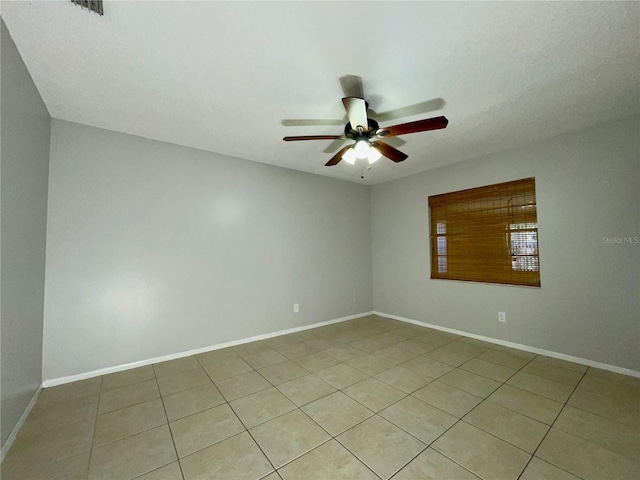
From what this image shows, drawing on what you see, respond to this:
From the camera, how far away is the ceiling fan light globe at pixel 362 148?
91.5 inches

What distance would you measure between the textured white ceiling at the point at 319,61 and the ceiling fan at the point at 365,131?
0.88ft

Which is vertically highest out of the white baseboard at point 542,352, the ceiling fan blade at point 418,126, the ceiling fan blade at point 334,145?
the ceiling fan blade at point 334,145

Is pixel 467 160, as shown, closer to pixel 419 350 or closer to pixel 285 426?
pixel 419 350

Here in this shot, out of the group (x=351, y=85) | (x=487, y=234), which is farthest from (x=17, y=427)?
(x=487, y=234)

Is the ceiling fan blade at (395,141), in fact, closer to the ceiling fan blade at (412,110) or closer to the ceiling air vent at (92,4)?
the ceiling fan blade at (412,110)

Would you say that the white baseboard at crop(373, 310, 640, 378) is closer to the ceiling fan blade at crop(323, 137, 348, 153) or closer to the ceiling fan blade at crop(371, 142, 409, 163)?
the ceiling fan blade at crop(371, 142, 409, 163)

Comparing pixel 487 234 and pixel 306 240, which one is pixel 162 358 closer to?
pixel 306 240

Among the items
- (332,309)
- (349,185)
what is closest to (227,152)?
Result: (349,185)

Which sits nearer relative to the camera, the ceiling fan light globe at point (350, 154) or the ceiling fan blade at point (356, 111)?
the ceiling fan blade at point (356, 111)

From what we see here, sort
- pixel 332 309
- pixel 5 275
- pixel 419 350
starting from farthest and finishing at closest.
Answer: pixel 332 309
pixel 419 350
pixel 5 275

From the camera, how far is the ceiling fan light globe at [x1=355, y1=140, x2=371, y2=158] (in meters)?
2.32

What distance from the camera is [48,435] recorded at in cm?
174

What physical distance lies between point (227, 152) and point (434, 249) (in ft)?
11.3

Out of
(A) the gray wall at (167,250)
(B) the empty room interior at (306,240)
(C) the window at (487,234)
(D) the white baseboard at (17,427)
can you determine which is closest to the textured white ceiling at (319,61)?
(B) the empty room interior at (306,240)
